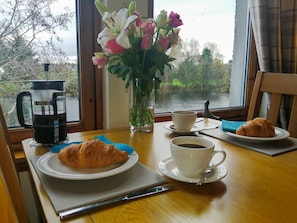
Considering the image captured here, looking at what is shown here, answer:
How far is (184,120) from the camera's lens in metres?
1.10

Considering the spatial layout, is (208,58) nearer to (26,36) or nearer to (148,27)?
(148,27)

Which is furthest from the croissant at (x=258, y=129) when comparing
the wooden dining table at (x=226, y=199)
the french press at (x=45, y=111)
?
the french press at (x=45, y=111)

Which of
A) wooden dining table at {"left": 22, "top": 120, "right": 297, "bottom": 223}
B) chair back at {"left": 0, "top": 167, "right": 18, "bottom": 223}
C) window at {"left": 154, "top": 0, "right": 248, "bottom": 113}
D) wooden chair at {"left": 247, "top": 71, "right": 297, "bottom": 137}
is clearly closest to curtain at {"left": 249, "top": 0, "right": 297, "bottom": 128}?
window at {"left": 154, "top": 0, "right": 248, "bottom": 113}

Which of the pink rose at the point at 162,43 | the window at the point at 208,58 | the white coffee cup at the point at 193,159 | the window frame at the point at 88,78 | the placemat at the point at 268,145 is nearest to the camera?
the white coffee cup at the point at 193,159

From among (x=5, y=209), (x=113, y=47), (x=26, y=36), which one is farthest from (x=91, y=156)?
(x=26, y=36)

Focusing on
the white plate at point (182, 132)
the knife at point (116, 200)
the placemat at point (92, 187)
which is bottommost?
the knife at point (116, 200)

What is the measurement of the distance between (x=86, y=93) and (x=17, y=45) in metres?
0.41

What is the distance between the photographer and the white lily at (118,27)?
0.95 metres

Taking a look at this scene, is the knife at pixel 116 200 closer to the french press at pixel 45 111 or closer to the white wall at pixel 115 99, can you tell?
the french press at pixel 45 111

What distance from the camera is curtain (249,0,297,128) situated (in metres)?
1.81

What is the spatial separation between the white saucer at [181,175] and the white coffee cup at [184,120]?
1.15 ft

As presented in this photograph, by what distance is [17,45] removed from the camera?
1.31 m

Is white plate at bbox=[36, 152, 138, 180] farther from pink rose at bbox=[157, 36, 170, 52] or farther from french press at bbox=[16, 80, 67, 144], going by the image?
pink rose at bbox=[157, 36, 170, 52]

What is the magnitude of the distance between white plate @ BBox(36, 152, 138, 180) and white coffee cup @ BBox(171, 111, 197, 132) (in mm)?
402
